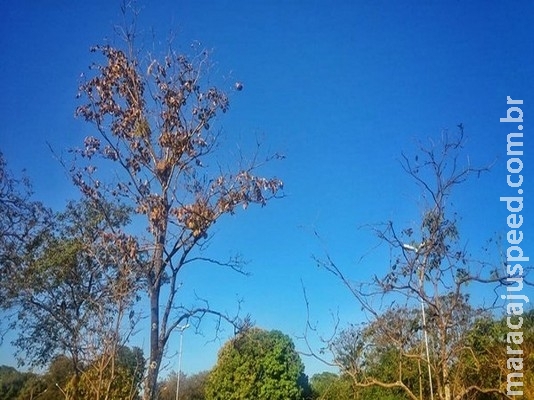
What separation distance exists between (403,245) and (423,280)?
1.43ft

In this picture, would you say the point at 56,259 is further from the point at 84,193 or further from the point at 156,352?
the point at 156,352

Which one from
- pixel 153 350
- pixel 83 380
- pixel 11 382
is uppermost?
pixel 153 350

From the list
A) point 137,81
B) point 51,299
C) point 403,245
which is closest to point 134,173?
point 137,81

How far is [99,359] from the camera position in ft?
21.4

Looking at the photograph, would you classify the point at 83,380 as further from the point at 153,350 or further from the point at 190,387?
the point at 190,387

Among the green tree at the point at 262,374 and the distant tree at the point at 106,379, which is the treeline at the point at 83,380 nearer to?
the distant tree at the point at 106,379

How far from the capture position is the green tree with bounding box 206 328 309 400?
27.5m

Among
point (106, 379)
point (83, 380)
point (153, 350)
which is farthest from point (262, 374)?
point (106, 379)

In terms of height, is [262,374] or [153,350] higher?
[262,374]

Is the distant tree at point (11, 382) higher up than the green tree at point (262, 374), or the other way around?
the green tree at point (262, 374)

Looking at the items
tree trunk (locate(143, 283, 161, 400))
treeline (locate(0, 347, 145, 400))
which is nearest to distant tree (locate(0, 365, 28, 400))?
treeline (locate(0, 347, 145, 400))

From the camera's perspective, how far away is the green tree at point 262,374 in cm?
2753

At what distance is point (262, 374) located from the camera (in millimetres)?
27922

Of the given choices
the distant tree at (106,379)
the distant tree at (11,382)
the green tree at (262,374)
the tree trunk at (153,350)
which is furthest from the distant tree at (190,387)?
the tree trunk at (153,350)
